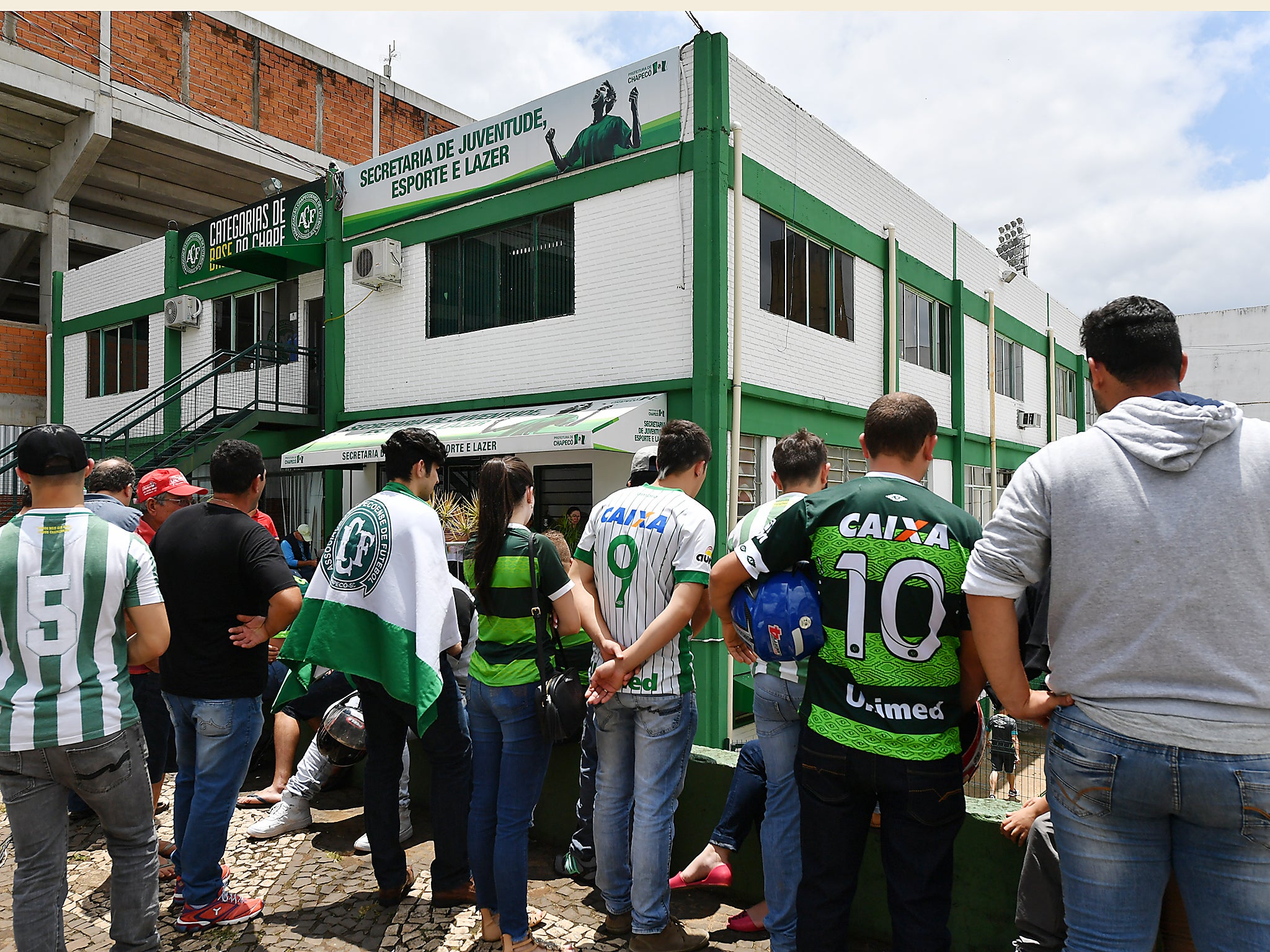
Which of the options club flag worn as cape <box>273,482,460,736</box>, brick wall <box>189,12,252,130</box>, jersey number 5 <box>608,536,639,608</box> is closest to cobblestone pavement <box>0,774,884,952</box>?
club flag worn as cape <box>273,482,460,736</box>

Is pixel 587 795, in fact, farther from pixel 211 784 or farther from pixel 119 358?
pixel 119 358

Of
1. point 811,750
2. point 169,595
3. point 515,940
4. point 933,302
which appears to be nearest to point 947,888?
point 811,750

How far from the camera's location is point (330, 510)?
→ 43.1 ft

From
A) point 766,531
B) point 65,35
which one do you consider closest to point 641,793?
point 766,531

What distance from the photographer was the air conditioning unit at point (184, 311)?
15188 mm

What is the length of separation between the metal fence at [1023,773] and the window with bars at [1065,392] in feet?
57.4

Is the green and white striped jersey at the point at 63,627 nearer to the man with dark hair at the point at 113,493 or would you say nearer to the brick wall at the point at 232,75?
the man with dark hair at the point at 113,493

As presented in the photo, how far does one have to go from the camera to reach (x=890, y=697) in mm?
2254

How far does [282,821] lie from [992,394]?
51.9 feet

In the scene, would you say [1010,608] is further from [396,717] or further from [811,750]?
[396,717]

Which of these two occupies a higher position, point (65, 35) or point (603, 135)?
point (65, 35)

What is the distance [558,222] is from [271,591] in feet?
26.6

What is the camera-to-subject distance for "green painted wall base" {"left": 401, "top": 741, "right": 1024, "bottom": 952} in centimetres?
292

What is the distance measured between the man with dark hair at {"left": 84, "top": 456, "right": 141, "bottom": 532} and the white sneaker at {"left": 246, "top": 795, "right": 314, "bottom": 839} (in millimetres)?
1787
